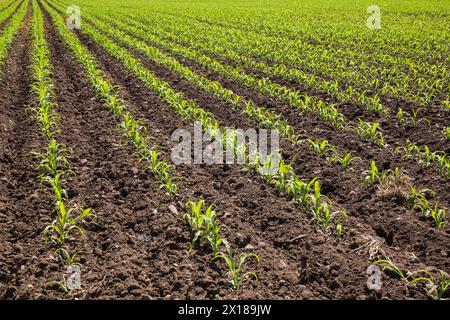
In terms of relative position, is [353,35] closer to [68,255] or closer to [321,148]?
[321,148]

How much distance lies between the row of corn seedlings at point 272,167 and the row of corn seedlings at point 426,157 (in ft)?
5.13

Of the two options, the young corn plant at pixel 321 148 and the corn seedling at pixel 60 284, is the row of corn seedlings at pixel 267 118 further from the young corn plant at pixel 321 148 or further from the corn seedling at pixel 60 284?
the corn seedling at pixel 60 284

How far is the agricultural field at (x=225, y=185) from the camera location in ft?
11.7

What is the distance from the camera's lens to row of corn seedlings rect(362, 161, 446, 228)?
420 centimetres

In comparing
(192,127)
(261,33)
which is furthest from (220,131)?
(261,33)

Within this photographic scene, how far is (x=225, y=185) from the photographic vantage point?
522 centimetres

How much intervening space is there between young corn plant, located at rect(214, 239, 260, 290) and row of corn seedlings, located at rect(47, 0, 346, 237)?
3.10 ft

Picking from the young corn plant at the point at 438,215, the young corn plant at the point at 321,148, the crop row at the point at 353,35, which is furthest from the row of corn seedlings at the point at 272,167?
the crop row at the point at 353,35

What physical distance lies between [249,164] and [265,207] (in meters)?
1.09

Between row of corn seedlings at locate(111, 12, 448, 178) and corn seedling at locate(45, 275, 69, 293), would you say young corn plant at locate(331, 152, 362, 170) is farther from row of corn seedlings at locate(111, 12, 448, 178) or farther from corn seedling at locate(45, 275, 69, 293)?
corn seedling at locate(45, 275, 69, 293)

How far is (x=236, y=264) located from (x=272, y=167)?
1834 mm

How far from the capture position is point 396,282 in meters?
3.42

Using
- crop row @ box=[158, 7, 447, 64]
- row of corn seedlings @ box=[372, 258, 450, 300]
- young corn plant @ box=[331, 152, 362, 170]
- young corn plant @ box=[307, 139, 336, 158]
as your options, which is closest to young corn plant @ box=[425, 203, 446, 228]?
row of corn seedlings @ box=[372, 258, 450, 300]

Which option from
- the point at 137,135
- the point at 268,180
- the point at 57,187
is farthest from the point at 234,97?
the point at 57,187
